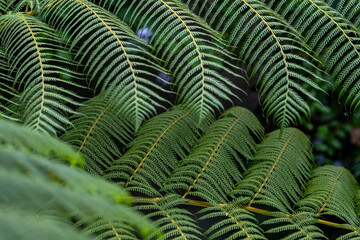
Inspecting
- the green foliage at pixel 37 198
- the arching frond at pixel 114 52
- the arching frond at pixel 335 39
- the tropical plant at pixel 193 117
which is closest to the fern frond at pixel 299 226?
the tropical plant at pixel 193 117

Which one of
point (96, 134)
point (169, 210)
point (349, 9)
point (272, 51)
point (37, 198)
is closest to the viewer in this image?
point (37, 198)

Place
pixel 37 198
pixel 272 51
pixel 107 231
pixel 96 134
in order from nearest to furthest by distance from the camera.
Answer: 1. pixel 37 198
2. pixel 107 231
3. pixel 272 51
4. pixel 96 134

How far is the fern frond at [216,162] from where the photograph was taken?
1.49 m

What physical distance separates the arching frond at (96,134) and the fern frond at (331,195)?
723mm

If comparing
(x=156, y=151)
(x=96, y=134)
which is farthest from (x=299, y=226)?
(x=96, y=134)

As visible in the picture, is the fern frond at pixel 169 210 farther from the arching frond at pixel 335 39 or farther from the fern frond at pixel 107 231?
the arching frond at pixel 335 39

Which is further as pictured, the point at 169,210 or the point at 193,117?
the point at 193,117

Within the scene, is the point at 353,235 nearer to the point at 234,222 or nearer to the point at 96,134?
the point at 234,222

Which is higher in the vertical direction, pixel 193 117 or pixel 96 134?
pixel 193 117

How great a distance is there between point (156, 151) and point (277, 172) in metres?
0.46

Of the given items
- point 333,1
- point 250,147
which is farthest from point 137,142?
point 333,1

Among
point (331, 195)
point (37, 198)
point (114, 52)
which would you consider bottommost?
point (331, 195)

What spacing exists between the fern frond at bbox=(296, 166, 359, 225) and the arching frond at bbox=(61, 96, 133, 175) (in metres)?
0.72

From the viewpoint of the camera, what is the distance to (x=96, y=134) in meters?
1.56
